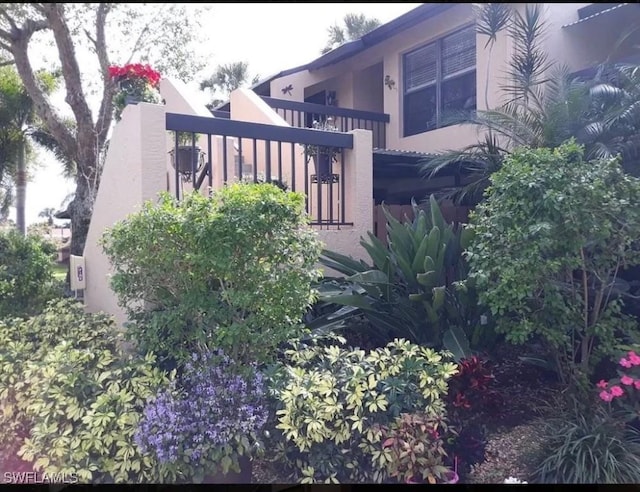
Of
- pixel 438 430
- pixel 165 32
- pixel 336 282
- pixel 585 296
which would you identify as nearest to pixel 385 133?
pixel 165 32

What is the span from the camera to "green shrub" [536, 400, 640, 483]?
360 centimetres

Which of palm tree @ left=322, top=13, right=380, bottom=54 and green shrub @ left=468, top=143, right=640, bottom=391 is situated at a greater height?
palm tree @ left=322, top=13, right=380, bottom=54

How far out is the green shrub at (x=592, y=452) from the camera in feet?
11.8

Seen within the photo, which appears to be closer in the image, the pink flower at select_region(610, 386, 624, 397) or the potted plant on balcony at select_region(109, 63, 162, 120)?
the pink flower at select_region(610, 386, 624, 397)

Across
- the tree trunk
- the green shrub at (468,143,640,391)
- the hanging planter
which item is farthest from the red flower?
the tree trunk

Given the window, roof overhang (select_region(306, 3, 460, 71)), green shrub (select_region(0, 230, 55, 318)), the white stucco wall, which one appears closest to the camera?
the white stucco wall

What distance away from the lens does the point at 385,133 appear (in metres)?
11.4

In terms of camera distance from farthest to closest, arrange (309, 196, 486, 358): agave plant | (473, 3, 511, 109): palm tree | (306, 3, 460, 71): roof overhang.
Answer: (306, 3, 460, 71): roof overhang
(473, 3, 511, 109): palm tree
(309, 196, 486, 358): agave plant

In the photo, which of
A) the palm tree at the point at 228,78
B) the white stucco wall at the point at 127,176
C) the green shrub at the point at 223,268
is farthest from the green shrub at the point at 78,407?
the palm tree at the point at 228,78

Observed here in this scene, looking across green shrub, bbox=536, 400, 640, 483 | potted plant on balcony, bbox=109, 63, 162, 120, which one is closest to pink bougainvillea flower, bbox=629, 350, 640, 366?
green shrub, bbox=536, 400, 640, 483

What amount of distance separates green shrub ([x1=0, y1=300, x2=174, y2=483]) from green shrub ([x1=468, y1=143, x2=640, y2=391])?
254cm

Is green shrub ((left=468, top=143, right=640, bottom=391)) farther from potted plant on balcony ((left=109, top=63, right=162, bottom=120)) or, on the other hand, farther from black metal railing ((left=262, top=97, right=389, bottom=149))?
black metal railing ((left=262, top=97, right=389, bottom=149))

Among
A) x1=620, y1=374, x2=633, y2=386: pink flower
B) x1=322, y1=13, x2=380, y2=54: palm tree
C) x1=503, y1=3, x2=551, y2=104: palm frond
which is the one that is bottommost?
x1=620, y1=374, x2=633, y2=386: pink flower

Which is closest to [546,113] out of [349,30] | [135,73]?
[135,73]
